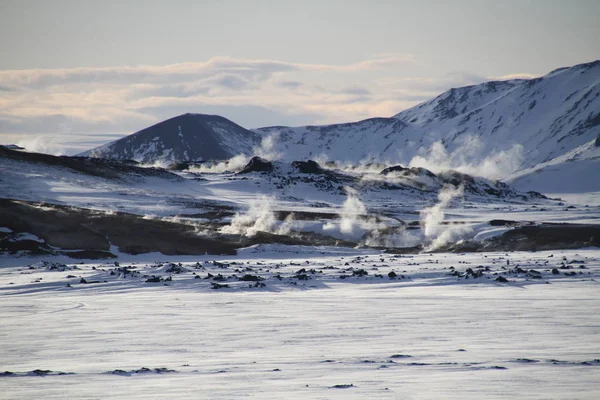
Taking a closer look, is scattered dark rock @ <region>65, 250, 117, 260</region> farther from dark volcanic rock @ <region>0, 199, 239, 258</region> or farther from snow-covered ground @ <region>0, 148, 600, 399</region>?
snow-covered ground @ <region>0, 148, 600, 399</region>

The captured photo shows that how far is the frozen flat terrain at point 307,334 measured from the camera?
1445 centimetres

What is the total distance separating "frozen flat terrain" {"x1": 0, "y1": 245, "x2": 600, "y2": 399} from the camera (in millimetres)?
14453

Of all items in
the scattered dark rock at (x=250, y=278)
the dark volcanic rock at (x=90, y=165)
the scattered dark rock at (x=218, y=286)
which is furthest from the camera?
the dark volcanic rock at (x=90, y=165)

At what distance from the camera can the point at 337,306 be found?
28.4 m

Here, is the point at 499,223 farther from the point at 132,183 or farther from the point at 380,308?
the point at 132,183

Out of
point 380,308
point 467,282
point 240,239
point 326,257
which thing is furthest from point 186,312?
point 240,239

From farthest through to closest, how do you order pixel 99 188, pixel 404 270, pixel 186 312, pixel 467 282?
pixel 99 188 < pixel 404 270 < pixel 467 282 < pixel 186 312

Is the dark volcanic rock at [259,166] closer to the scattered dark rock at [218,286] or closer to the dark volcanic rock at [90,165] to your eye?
the dark volcanic rock at [90,165]

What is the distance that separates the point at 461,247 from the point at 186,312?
132 feet

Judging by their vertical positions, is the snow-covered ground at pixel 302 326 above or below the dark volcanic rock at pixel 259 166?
below

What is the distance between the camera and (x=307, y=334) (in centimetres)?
2162

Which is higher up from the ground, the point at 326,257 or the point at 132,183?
the point at 132,183

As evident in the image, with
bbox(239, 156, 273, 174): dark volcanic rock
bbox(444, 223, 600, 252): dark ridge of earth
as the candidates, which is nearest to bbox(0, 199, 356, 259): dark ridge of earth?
bbox(444, 223, 600, 252): dark ridge of earth

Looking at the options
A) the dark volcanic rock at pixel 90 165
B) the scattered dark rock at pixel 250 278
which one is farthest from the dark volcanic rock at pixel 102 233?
the dark volcanic rock at pixel 90 165
